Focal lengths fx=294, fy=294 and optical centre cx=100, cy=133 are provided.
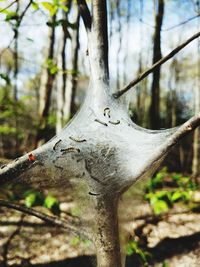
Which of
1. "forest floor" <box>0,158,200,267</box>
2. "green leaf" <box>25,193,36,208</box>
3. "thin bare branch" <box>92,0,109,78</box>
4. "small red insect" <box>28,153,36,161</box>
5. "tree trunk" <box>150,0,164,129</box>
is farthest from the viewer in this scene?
"tree trunk" <box>150,0,164,129</box>

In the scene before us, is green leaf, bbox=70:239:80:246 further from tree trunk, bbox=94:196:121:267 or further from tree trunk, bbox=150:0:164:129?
tree trunk, bbox=150:0:164:129

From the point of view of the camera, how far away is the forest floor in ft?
14.0

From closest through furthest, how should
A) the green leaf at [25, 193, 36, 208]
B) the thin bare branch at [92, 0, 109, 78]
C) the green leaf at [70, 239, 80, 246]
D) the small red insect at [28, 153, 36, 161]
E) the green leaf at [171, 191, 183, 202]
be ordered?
the small red insect at [28, 153, 36, 161] → the thin bare branch at [92, 0, 109, 78] → the green leaf at [70, 239, 80, 246] → the green leaf at [25, 193, 36, 208] → the green leaf at [171, 191, 183, 202]

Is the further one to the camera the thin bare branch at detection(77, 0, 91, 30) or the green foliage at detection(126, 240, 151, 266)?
the green foliage at detection(126, 240, 151, 266)

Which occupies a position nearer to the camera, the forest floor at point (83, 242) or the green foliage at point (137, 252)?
the green foliage at point (137, 252)

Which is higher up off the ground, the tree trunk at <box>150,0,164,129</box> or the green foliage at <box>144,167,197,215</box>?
the tree trunk at <box>150,0,164,129</box>

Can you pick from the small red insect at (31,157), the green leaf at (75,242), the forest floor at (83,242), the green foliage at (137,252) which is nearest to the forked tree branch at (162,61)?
the small red insect at (31,157)

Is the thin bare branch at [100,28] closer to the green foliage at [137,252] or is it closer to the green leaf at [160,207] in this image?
the green foliage at [137,252]

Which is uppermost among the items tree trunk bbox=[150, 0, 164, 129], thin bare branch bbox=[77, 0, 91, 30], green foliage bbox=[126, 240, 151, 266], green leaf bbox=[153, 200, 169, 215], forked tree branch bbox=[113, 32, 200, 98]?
tree trunk bbox=[150, 0, 164, 129]

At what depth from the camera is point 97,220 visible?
176 cm

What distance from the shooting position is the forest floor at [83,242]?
14.0ft

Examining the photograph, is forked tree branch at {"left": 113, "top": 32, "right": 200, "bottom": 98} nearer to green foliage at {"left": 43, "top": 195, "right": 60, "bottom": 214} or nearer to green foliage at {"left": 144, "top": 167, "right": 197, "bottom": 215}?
green foliage at {"left": 144, "top": 167, "right": 197, "bottom": 215}

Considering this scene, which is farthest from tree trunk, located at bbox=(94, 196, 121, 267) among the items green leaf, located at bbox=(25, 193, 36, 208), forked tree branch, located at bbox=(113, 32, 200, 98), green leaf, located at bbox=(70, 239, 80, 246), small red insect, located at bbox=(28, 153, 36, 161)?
green leaf, located at bbox=(25, 193, 36, 208)

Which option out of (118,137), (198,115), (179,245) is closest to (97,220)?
(118,137)
